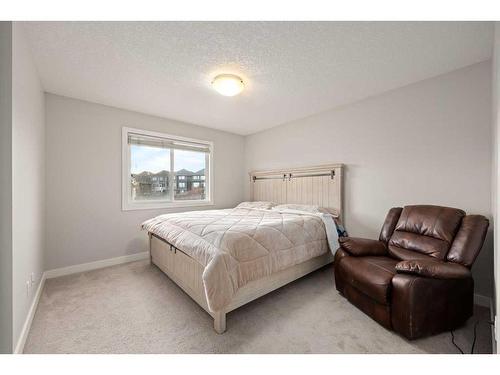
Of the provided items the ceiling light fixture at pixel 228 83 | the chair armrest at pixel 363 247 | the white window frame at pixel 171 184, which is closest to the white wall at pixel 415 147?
the chair armrest at pixel 363 247

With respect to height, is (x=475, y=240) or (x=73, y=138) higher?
(x=73, y=138)

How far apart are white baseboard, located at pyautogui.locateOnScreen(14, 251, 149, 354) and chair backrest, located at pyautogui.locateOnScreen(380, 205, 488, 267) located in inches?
128

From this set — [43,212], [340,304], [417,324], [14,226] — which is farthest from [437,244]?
[43,212]

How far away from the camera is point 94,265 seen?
294 centimetres

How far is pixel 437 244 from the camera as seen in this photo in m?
1.92

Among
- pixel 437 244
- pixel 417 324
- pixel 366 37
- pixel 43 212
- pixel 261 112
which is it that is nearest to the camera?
pixel 417 324

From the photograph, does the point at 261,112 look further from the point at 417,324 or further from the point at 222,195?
the point at 417,324

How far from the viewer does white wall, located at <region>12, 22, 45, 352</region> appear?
1381 millimetres

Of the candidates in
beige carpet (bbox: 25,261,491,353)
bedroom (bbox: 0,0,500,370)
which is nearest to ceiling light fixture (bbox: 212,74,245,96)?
bedroom (bbox: 0,0,500,370)

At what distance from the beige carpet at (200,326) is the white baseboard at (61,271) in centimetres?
6

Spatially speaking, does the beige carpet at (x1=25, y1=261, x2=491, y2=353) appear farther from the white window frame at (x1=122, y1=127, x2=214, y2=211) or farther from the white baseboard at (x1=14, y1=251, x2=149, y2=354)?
the white window frame at (x1=122, y1=127, x2=214, y2=211)

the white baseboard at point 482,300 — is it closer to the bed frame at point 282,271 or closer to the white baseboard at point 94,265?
the bed frame at point 282,271

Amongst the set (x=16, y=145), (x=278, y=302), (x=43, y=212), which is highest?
(x=16, y=145)
